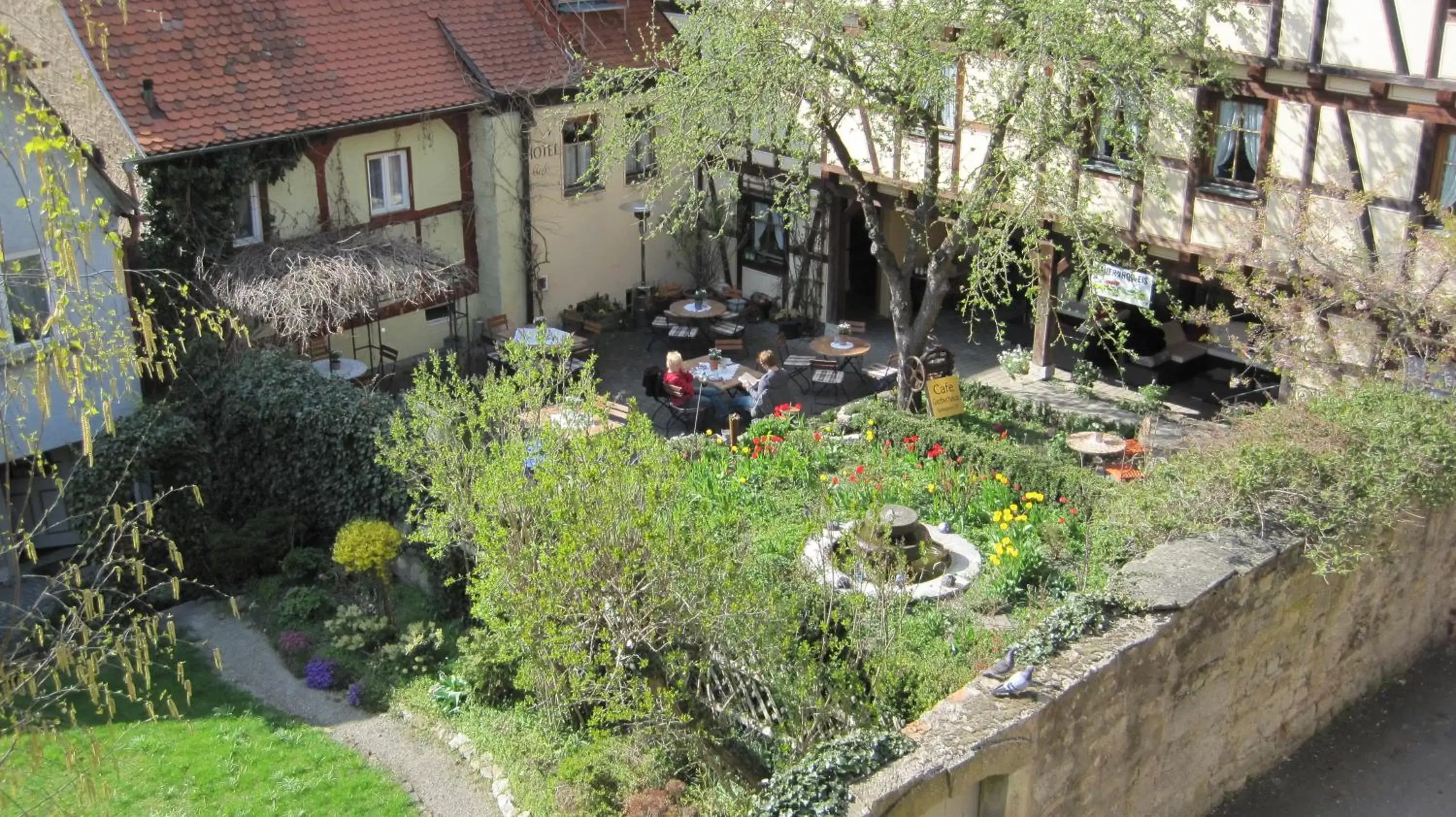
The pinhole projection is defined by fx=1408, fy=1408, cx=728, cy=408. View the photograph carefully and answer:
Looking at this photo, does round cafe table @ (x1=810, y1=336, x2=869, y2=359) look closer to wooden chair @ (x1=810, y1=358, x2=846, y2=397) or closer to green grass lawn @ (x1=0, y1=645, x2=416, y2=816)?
wooden chair @ (x1=810, y1=358, x2=846, y2=397)

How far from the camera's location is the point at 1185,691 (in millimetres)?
10648

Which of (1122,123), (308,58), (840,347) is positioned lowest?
(840,347)

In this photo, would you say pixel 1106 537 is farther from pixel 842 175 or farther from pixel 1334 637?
pixel 842 175

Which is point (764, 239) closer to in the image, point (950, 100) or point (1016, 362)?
point (1016, 362)

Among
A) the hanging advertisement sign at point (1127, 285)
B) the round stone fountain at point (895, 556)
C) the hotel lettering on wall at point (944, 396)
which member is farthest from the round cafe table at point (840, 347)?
the round stone fountain at point (895, 556)

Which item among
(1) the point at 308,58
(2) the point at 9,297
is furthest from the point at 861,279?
(2) the point at 9,297

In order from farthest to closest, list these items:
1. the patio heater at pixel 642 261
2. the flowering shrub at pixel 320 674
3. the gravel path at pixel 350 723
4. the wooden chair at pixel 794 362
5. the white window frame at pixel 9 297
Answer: the patio heater at pixel 642 261, the wooden chair at pixel 794 362, the flowering shrub at pixel 320 674, the gravel path at pixel 350 723, the white window frame at pixel 9 297

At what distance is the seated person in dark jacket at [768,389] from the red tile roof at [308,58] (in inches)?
236

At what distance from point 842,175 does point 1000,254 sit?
5.86 metres

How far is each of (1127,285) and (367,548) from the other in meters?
10.3

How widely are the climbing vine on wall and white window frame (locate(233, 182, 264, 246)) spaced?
33 centimetres

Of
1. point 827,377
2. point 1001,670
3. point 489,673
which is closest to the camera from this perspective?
point 1001,670

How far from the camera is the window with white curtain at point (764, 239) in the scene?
23281mm

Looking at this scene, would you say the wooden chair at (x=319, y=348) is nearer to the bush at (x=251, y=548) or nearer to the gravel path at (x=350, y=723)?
the bush at (x=251, y=548)
